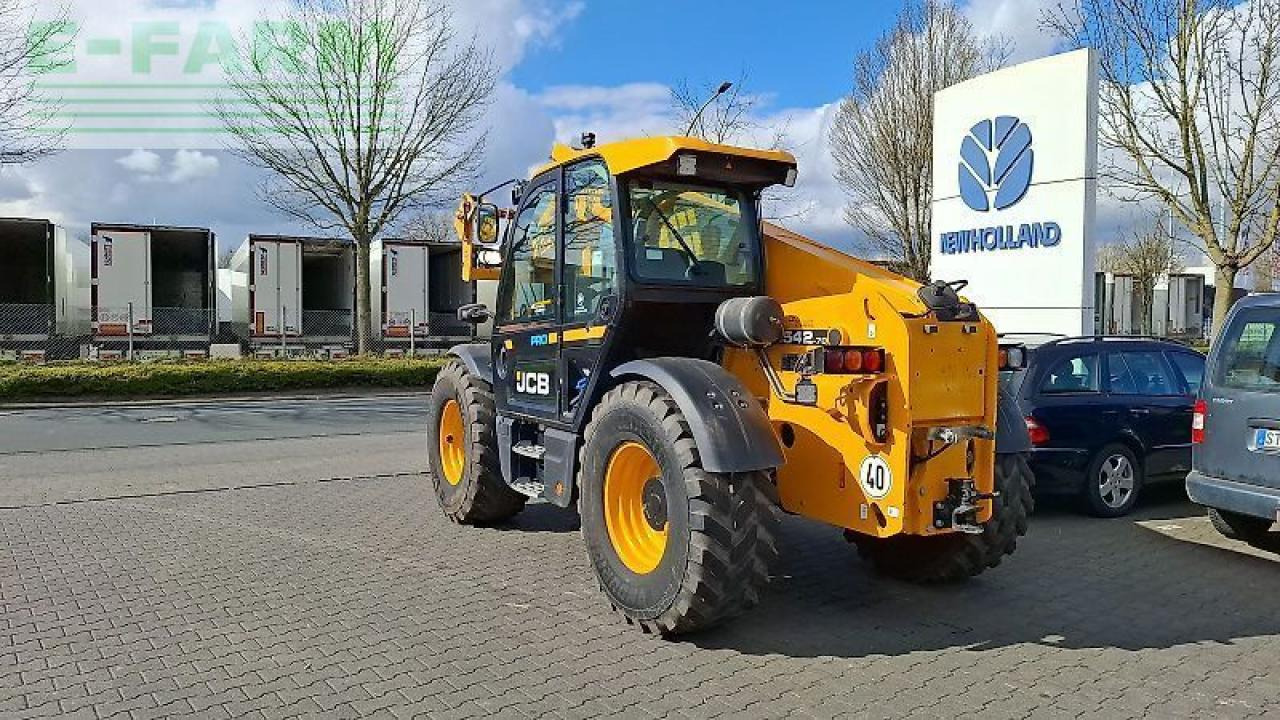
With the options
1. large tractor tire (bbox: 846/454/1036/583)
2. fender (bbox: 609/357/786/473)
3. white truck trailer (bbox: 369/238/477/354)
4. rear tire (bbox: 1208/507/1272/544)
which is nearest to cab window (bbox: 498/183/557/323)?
fender (bbox: 609/357/786/473)

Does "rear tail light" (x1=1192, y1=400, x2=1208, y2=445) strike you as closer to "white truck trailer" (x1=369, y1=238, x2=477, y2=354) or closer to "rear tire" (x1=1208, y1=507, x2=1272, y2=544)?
"rear tire" (x1=1208, y1=507, x2=1272, y2=544)

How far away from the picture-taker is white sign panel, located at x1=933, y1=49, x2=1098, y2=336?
12000 millimetres

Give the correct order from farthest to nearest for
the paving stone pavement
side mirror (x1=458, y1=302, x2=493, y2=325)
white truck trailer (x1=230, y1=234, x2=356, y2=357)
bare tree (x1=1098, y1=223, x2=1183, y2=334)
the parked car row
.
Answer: bare tree (x1=1098, y1=223, x2=1183, y2=334) < white truck trailer (x1=230, y1=234, x2=356, y2=357) < side mirror (x1=458, y1=302, x2=493, y2=325) < the parked car row < the paving stone pavement

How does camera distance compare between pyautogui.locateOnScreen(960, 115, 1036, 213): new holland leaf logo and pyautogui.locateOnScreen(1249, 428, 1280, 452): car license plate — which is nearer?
pyautogui.locateOnScreen(1249, 428, 1280, 452): car license plate

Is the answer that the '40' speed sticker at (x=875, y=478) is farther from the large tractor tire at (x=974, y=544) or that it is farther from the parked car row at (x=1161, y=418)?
the parked car row at (x=1161, y=418)

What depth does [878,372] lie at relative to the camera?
468cm

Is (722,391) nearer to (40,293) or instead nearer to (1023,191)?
(1023,191)

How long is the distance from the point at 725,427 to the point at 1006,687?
1706mm

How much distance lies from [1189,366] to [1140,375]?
0.70m

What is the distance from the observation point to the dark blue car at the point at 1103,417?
26.0 ft

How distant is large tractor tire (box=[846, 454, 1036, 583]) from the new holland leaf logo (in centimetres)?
824

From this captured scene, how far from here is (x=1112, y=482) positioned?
8.12 m

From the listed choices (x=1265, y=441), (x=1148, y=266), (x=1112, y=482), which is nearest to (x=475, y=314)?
(x=1112, y=482)

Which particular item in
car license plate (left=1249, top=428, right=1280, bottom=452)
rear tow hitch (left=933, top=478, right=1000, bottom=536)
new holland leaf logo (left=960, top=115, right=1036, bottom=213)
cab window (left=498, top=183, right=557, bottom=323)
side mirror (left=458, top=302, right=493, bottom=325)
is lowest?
rear tow hitch (left=933, top=478, right=1000, bottom=536)
